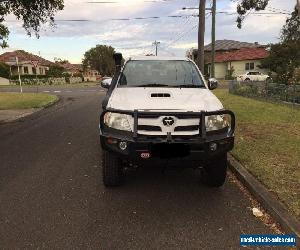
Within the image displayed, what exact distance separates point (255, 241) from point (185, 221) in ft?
2.76

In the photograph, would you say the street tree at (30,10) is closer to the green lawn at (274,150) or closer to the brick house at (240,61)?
the green lawn at (274,150)

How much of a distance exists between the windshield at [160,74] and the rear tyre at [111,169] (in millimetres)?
1468

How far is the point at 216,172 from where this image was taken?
18.2 ft

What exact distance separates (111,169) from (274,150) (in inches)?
140

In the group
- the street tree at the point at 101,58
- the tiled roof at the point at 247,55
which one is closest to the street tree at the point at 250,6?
the tiled roof at the point at 247,55

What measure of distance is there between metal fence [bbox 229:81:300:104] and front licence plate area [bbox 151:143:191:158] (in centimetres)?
1091

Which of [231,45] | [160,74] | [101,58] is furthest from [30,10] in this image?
[101,58]

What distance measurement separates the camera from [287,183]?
18.1ft

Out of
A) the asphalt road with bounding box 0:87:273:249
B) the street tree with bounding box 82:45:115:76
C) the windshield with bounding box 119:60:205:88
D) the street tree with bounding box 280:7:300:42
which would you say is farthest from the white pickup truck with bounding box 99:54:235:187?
the street tree with bounding box 82:45:115:76

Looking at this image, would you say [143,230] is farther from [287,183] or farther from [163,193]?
[287,183]

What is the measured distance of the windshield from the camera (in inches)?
253

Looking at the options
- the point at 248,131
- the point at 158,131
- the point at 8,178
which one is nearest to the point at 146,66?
the point at 158,131

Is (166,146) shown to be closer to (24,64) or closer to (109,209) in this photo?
(109,209)

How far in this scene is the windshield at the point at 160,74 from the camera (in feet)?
21.1
